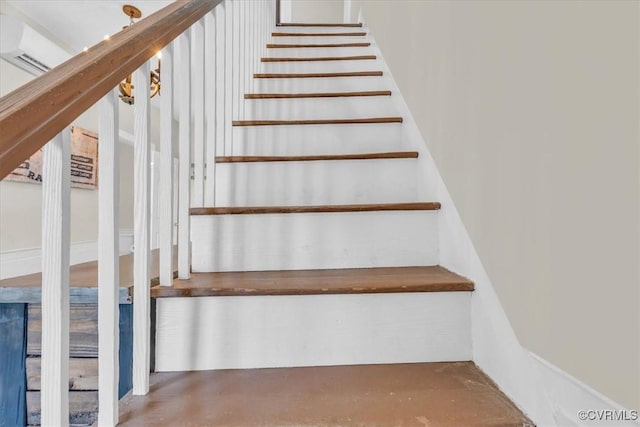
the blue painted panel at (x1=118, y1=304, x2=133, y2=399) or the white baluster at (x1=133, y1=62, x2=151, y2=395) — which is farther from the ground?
the white baluster at (x1=133, y1=62, x2=151, y2=395)

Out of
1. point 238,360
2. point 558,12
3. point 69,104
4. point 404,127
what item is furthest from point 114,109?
point 404,127

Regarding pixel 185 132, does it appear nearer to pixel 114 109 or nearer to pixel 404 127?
pixel 114 109

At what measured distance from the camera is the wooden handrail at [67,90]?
40cm

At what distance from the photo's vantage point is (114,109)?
2.18ft

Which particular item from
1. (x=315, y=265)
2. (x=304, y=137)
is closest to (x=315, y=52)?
(x=304, y=137)

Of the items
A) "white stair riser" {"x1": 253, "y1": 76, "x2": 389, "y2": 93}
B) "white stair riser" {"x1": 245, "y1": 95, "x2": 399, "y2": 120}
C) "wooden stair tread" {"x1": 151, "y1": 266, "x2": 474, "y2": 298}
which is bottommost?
"wooden stair tread" {"x1": 151, "y1": 266, "x2": 474, "y2": 298}

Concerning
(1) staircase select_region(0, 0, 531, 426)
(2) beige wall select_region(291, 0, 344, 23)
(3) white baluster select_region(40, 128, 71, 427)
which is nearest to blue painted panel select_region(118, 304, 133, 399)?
(1) staircase select_region(0, 0, 531, 426)

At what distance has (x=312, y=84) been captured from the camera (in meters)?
1.95

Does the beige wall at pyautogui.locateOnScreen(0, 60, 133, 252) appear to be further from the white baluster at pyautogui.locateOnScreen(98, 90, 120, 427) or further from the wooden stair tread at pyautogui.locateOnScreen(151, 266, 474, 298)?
the white baluster at pyautogui.locateOnScreen(98, 90, 120, 427)

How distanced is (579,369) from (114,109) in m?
0.91

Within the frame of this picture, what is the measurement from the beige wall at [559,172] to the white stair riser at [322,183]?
14.1 inches

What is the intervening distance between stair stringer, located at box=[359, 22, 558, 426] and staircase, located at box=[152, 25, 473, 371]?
0.03 meters

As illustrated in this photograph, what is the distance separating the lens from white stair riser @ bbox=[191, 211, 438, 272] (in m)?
1.07

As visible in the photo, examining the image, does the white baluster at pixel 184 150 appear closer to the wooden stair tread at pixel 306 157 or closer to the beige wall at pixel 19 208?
the wooden stair tread at pixel 306 157
